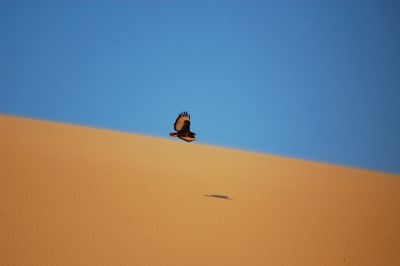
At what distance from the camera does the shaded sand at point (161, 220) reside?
23.3 ft


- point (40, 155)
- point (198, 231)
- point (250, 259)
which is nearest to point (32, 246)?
point (198, 231)

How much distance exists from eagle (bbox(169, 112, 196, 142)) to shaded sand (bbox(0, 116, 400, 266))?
2332 millimetres

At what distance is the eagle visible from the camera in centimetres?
790

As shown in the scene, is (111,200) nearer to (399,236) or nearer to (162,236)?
(162,236)

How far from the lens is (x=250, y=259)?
766cm

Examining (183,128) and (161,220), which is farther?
(161,220)

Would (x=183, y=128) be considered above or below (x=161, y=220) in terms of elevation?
above

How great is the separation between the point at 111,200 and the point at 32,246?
2.94 m

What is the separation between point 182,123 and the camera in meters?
8.36

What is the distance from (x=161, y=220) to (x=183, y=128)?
2.47 m

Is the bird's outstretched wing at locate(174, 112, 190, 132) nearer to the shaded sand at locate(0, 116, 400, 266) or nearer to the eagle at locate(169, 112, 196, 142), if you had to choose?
the eagle at locate(169, 112, 196, 142)

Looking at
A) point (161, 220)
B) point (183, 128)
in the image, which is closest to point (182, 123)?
point (183, 128)

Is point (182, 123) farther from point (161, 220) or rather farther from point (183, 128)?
point (161, 220)

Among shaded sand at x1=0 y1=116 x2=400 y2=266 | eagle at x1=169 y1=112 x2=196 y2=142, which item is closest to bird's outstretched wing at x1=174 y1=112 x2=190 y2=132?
eagle at x1=169 y1=112 x2=196 y2=142
